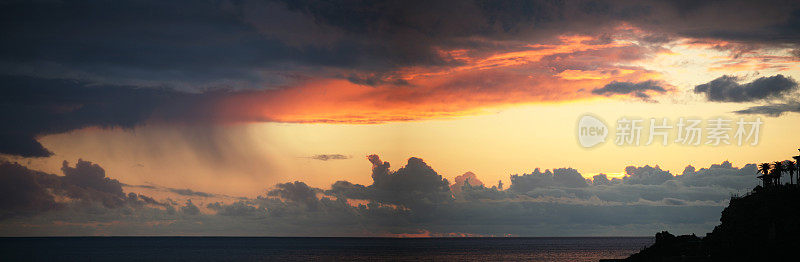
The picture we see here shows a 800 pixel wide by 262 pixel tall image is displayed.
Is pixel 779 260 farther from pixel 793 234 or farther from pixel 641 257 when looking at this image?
pixel 641 257

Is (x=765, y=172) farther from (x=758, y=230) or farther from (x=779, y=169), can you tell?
(x=758, y=230)

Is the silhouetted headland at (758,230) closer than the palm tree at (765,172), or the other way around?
the silhouetted headland at (758,230)

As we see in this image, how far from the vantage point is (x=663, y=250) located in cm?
12488

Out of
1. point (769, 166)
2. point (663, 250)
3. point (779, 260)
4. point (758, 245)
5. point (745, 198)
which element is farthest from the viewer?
point (769, 166)

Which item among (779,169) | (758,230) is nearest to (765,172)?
(779,169)

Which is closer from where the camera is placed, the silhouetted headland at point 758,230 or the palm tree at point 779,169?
the silhouetted headland at point 758,230

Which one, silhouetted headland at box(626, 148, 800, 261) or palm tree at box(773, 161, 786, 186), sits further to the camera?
palm tree at box(773, 161, 786, 186)

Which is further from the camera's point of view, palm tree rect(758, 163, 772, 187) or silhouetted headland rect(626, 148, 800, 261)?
palm tree rect(758, 163, 772, 187)

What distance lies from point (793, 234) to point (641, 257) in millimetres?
39341

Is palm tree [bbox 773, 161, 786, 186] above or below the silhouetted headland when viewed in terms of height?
above

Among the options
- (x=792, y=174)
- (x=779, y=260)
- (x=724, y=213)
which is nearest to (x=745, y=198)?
(x=724, y=213)

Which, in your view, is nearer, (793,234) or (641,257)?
(793,234)

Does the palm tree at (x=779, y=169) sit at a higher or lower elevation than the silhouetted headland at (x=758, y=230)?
higher

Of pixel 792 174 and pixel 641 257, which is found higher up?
pixel 792 174
